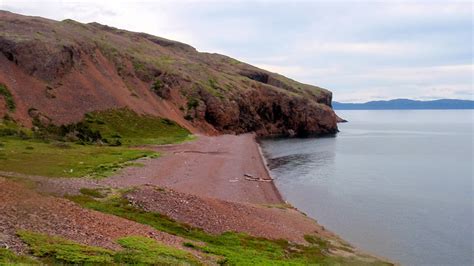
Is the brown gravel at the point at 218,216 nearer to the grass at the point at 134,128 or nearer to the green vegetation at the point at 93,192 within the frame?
the green vegetation at the point at 93,192

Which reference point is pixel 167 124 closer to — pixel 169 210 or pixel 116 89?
pixel 116 89

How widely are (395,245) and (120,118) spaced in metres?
58.0

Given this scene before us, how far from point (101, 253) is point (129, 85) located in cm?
8631

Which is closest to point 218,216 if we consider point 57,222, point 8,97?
point 57,222

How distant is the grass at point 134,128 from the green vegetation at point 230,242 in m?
44.8

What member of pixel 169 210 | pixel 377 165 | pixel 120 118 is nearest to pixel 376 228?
pixel 169 210

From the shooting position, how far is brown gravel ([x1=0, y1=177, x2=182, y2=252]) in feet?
62.3

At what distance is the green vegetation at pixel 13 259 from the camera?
14.7 metres

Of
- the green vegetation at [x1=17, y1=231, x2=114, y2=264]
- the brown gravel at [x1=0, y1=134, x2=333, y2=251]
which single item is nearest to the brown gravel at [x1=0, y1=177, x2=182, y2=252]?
the brown gravel at [x1=0, y1=134, x2=333, y2=251]

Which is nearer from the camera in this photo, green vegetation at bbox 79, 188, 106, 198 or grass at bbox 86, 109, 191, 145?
green vegetation at bbox 79, 188, 106, 198

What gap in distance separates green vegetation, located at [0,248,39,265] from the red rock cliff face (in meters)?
55.5

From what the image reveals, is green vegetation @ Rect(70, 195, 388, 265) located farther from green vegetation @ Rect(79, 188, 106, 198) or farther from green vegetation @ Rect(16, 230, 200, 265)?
green vegetation @ Rect(16, 230, 200, 265)

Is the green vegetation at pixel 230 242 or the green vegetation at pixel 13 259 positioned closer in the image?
the green vegetation at pixel 13 259

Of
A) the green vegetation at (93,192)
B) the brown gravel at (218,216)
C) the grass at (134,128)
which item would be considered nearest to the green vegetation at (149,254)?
the brown gravel at (218,216)
